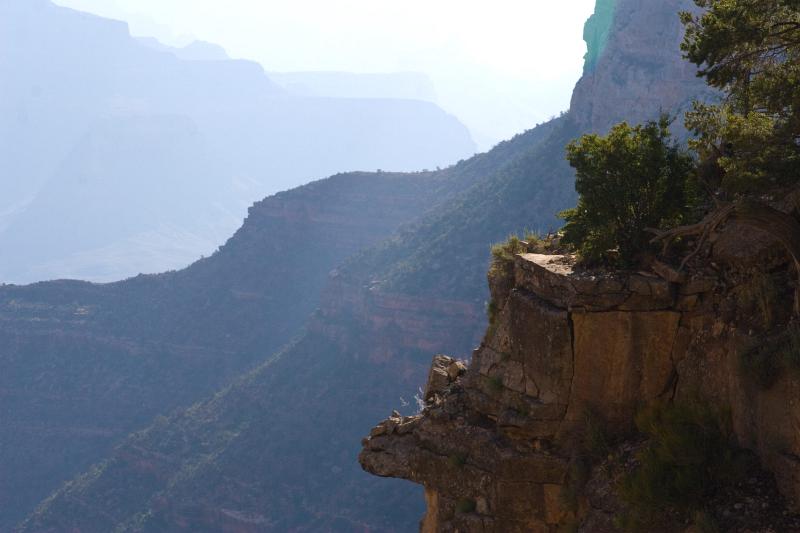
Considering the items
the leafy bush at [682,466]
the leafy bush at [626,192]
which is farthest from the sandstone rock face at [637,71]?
the leafy bush at [682,466]

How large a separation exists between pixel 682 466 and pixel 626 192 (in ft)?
15.3

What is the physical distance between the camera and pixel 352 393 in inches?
2778

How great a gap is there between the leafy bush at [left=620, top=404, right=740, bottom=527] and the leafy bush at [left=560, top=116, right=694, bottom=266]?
2928 millimetres

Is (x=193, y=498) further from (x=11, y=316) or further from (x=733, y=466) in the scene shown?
(x=733, y=466)

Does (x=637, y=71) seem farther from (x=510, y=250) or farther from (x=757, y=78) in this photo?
(x=757, y=78)

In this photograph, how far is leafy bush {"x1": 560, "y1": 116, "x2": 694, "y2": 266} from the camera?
15.0 meters

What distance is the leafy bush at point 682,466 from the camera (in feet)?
40.0

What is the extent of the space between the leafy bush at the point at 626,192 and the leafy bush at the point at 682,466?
293 centimetres

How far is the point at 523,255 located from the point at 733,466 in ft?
16.6

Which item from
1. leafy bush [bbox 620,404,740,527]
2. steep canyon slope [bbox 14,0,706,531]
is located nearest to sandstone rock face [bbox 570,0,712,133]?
steep canyon slope [bbox 14,0,706,531]

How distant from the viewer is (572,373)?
14328mm

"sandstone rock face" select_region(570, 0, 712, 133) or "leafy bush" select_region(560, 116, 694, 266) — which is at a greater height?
"sandstone rock face" select_region(570, 0, 712, 133)

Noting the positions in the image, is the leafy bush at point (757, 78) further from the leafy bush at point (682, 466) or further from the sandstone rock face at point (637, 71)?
the sandstone rock face at point (637, 71)

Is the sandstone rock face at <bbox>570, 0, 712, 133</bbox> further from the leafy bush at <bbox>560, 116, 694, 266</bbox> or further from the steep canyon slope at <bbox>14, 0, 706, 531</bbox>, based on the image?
the leafy bush at <bbox>560, 116, 694, 266</bbox>
